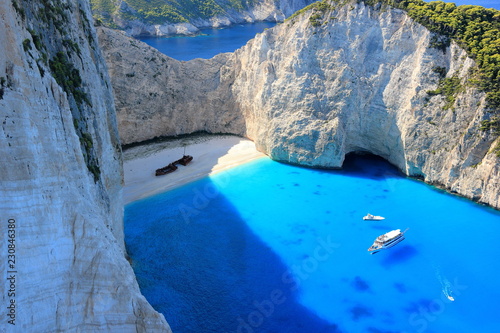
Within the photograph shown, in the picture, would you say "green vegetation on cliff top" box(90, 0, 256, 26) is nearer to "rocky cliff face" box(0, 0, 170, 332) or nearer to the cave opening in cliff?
the cave opening in cliff

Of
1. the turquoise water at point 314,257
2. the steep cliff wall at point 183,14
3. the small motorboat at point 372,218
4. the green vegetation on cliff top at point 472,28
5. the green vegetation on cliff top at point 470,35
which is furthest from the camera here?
the steep cliff wall at point 183,14

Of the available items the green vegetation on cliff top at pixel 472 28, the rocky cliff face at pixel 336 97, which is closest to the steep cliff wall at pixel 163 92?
the rocky cliff face at pixel 336 97

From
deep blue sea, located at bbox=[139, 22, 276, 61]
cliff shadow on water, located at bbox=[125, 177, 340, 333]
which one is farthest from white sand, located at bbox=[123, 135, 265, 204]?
deep blue sea, located at bbox=[139, 22, 276, 61]

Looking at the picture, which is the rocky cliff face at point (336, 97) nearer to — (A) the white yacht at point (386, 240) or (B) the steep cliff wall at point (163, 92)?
(B) the steep cliff wall at point (163, 92)

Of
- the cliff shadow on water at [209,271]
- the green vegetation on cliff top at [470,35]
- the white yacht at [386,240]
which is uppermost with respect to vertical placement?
the green vegetation on cliff top at [470,35]

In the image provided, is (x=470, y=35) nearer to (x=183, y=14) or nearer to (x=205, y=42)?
(x=205, y=42)

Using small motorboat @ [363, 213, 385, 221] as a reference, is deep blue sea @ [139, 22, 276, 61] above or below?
above
